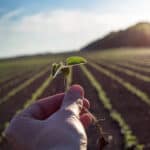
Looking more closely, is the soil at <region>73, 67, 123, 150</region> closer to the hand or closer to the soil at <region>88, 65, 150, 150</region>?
the soil at <region>88, 65, 150, 150</region>

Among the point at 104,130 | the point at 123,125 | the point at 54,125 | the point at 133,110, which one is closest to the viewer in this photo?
the point at 54,125

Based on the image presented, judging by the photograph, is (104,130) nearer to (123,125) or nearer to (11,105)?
(123,125)

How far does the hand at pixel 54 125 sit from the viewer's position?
1839 mm

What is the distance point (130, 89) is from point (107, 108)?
4.38 m

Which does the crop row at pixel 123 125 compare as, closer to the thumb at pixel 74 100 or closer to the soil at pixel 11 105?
the soil at pixel 11 105

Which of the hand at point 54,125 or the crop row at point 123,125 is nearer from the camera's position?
the hand at point 54,125

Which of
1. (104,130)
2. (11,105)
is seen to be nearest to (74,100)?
(104,130)

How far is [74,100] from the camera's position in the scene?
203 centimetres

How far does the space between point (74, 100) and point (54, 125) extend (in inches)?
7.0

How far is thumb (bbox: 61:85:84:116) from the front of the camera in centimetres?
199

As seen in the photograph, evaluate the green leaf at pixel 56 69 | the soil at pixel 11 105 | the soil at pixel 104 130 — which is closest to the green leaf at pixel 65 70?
the green leaf at pixel 56 69

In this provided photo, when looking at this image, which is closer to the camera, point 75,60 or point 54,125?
point 54,125

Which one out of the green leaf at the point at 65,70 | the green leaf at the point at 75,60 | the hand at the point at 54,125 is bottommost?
the hand at the point at 54,125

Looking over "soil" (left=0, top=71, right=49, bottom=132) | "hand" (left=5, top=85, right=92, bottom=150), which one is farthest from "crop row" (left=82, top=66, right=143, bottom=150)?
"hand" (left=5, top=85, right=92, bottom=150)
